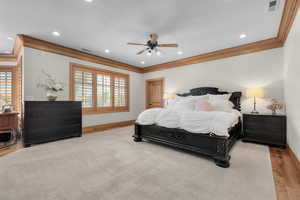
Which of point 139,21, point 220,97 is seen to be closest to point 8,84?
point 139,21

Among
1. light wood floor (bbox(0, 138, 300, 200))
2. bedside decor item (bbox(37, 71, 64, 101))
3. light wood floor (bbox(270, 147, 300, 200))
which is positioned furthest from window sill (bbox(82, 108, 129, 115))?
light wood floor (bbox(270, 147, 300, 200))

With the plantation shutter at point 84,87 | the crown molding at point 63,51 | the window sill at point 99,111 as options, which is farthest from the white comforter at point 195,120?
the crown molding at point 63,51

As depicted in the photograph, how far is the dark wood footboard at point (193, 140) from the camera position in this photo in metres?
2.20

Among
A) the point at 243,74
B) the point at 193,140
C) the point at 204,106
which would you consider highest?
the point at 243,74

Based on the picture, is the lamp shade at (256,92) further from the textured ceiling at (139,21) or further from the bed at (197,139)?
the textured ceiling at (139,21)

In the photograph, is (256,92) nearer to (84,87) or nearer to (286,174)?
(286,174)

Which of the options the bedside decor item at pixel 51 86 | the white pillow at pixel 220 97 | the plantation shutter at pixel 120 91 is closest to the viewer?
the bedside decor item at pixel 51 86

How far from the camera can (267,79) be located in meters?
3.56

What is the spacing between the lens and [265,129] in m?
3.15

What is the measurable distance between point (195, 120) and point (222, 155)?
71cm

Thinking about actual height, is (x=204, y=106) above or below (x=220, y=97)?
below

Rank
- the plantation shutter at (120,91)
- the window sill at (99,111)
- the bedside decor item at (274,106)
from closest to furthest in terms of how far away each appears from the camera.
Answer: the bedside decor item at (274,106) < the window sill at (99,111) < the plantation shutter at (120,91)

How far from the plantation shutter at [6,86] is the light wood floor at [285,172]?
2278 mm

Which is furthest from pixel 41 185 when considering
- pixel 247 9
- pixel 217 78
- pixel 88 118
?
pixel 217 78
